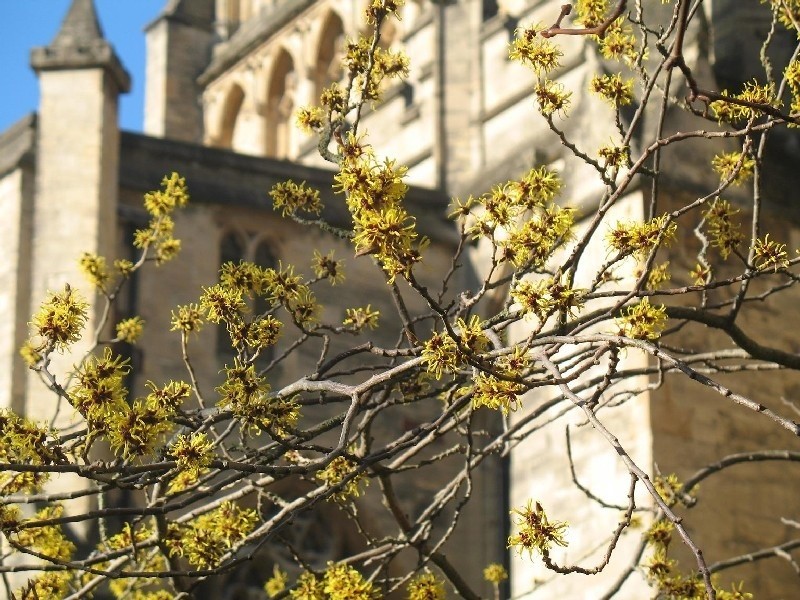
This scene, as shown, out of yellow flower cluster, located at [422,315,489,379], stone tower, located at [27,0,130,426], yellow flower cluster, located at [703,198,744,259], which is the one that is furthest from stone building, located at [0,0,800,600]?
yellow flower cluster, located at [422,315,489,379]

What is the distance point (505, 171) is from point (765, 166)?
11.6ft

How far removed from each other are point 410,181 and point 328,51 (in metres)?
4.57

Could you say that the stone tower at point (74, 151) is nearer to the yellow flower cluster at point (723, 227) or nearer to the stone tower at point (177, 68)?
the yellow flower cluster at point (723, 227)

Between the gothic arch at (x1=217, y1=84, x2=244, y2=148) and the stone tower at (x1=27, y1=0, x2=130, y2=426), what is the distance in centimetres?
871

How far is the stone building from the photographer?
10.5 m

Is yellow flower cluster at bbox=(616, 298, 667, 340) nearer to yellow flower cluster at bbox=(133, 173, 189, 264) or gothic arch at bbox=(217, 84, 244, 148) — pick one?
yellow flower cluster at bbox=(133, 173, 189, 264)

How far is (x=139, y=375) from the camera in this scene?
45.0ft

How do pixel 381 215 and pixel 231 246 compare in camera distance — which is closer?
pixel 381 215

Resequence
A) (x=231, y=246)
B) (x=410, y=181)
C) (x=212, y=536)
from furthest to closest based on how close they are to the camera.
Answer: (x=410, y=181)
(x=231, y=246)
(x=212, y=536)

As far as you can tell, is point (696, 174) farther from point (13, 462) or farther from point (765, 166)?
point (13, 462)

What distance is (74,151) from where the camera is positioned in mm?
14148

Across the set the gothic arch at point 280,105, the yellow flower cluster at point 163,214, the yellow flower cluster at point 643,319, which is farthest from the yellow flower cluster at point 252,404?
the gothic arch at point 280,105

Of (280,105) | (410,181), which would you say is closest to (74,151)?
(410,181)

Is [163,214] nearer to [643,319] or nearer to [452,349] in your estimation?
[643,319]
